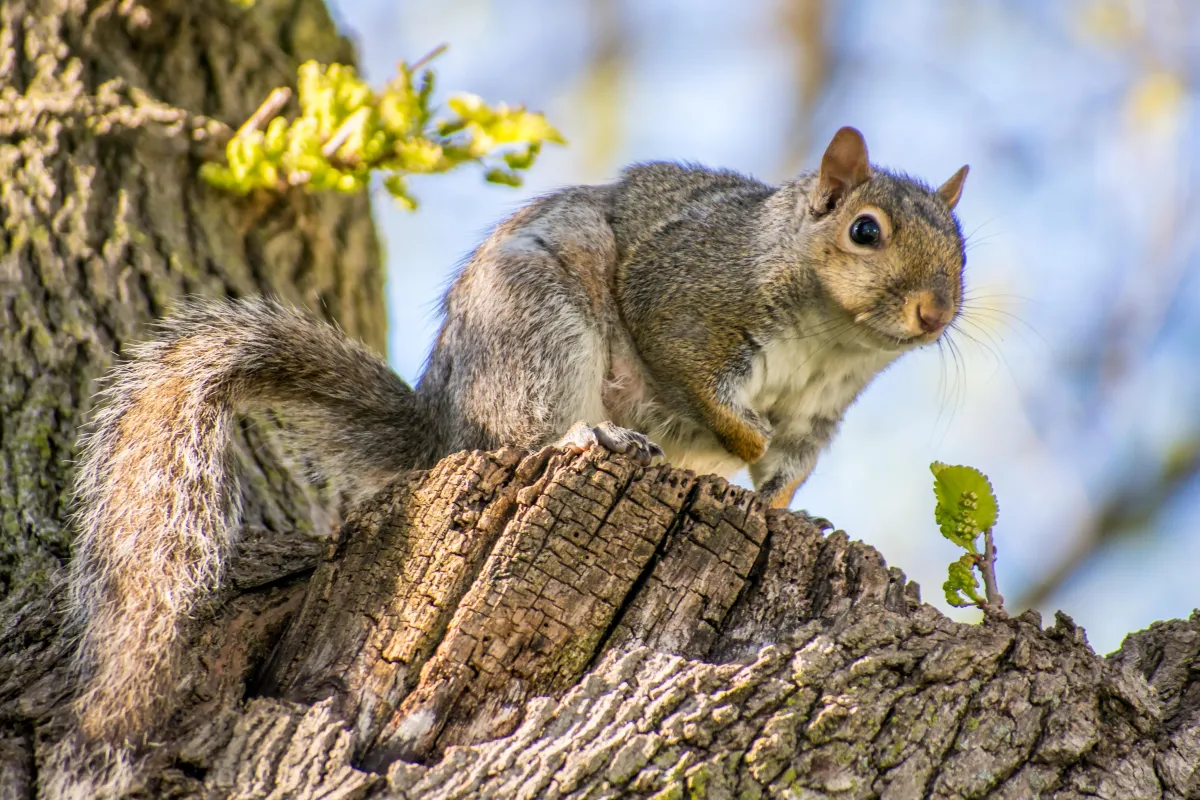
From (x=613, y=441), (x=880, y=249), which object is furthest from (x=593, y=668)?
(x=880, y=249)

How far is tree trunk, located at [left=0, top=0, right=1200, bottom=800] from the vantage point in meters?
1.77

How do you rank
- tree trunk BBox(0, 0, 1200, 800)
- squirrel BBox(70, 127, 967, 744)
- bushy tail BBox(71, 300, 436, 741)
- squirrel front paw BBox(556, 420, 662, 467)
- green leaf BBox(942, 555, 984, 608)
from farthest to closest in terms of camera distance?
squirrel BBox(70, 127, 967, 744) < squirrel front paw BBox(556, 420, 662, 467) < green leaf BBox(942, 555, 984, 608) < bushy tail BBox(71, 300, 436, 741) < tree trunk BBox(0, 0, 1200, 800)

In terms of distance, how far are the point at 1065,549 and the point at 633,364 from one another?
3090 mm

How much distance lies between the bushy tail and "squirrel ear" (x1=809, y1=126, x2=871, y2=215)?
1.26m

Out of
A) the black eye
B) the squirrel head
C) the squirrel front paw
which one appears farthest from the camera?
the black eye

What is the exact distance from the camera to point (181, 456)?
2309 millimetres

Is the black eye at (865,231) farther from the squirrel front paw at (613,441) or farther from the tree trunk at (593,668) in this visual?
the tree trunk at (593,668)

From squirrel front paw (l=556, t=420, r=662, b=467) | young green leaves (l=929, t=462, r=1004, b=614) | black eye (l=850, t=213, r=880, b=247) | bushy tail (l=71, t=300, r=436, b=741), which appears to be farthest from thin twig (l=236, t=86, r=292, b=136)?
young green leaves (l=929, t=462, r=1004, b=614)

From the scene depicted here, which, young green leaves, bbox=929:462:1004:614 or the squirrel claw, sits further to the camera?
the squirrel claw

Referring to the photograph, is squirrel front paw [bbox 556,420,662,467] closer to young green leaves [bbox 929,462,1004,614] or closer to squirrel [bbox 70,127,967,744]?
squirrel [bbox 70,127,967,744]

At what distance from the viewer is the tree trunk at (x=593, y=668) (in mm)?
1771

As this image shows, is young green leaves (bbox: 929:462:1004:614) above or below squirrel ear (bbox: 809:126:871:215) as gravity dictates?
below

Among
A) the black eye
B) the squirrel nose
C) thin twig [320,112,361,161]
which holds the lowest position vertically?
thin twig [320,112,361,161]

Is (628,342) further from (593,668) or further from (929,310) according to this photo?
(593,668)
